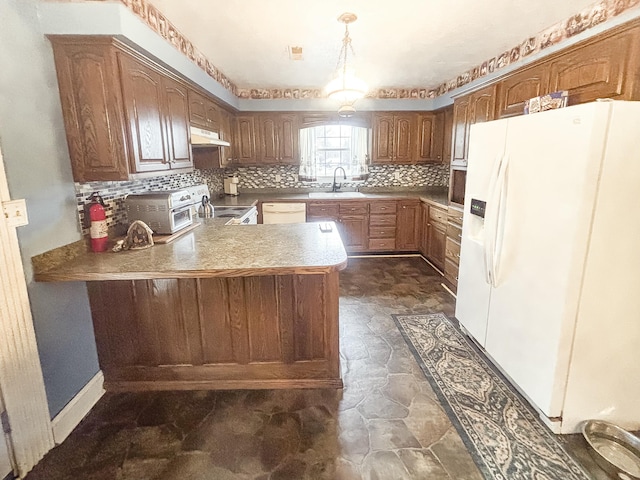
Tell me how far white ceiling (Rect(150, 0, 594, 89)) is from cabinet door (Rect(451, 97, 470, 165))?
0.43 metres

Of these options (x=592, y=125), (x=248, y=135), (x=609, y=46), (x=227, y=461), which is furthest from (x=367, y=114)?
(x=227, y=461)

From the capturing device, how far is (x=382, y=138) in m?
5.17

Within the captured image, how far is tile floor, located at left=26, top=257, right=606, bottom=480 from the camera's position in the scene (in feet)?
5.40

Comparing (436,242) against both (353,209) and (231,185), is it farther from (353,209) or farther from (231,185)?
(231,185)

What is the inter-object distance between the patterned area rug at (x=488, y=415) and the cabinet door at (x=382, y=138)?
122 inches

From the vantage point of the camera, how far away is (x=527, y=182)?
6.44ft

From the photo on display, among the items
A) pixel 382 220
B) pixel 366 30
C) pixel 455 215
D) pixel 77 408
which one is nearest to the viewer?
pixel 77 408

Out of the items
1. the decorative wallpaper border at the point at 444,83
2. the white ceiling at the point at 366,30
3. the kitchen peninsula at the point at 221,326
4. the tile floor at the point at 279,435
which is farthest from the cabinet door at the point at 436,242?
the kitchen peninsula at the point at 221,326

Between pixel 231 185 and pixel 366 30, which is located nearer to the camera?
pixel 366 30

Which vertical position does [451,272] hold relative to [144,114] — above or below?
below

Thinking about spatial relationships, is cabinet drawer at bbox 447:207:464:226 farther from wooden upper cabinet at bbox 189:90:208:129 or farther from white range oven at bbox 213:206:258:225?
wooden upper cabinet at bbox 189:90:208:129

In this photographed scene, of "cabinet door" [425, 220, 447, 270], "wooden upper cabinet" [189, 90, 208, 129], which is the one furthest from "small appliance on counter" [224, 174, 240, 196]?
"cabinet door" [425, 220, 447, 270]

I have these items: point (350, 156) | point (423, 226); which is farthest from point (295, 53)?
point (423, 226)

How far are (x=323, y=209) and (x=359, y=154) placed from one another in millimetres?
1181
